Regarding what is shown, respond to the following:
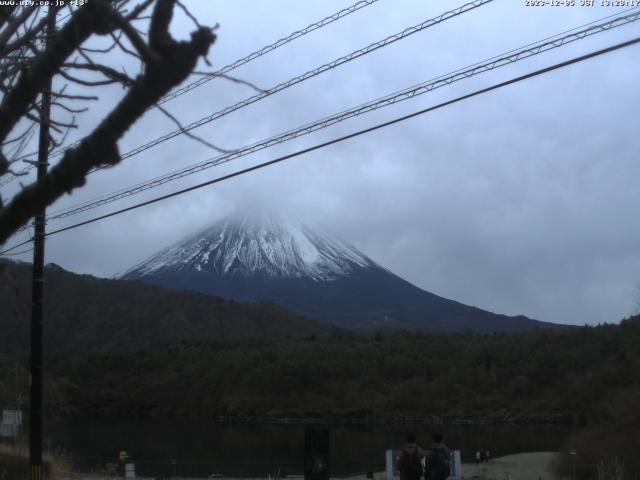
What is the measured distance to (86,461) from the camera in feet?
113

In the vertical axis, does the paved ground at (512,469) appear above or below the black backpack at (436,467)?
below

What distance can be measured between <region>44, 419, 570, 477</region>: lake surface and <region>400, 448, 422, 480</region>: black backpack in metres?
18.7

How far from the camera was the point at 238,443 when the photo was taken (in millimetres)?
50375

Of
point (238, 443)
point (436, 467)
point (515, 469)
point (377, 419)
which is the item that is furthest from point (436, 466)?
point (377, 419)

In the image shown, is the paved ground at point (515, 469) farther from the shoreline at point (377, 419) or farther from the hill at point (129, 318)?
the hill at point (129, 318)

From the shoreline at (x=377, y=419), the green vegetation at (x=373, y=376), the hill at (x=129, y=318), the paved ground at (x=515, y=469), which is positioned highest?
the hill at (x=129, y=318)

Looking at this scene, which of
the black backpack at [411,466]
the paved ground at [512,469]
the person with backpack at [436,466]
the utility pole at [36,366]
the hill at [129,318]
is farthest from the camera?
the hill at [129,318]

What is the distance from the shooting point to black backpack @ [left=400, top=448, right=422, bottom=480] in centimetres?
1297

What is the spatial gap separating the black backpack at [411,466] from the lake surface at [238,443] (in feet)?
61.3

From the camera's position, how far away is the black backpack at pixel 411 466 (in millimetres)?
12969

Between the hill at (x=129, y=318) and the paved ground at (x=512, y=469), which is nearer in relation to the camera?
the paved ground at (x=512, y=469)

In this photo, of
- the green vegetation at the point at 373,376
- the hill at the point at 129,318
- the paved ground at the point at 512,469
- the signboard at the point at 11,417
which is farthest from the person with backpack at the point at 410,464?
the hill at the point at 129,318

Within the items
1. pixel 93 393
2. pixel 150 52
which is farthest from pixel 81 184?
pixel 93 393

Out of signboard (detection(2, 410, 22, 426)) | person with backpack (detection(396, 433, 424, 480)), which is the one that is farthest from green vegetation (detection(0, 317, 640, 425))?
person with backpack (detection(396, 433, 424, 480))
